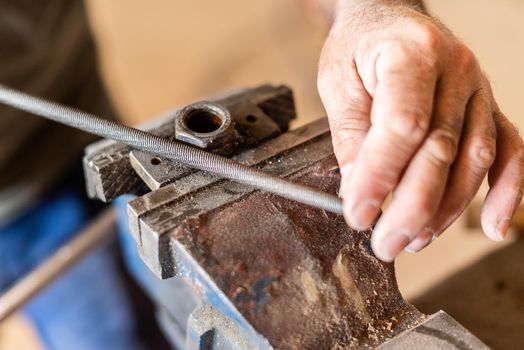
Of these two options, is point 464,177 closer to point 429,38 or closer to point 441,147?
point 441,147

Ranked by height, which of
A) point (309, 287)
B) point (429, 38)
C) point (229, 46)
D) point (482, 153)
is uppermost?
point (429, 38)

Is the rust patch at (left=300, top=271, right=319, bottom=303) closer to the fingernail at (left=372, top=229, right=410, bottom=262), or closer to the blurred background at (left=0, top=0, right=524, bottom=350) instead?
the fingernail at (left=372, top=229, right=410, bottom=262)

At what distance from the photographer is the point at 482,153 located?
2.38 feet

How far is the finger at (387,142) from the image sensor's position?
25.9 inches

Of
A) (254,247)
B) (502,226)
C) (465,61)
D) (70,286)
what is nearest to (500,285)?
(502,226)

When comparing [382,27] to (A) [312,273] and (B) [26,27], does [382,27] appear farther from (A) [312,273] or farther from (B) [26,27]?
(B) [26,27]

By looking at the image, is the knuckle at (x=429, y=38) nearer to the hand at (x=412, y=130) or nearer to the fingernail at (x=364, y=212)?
the hand at (x=412, y=130)

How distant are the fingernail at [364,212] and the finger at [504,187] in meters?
0.20

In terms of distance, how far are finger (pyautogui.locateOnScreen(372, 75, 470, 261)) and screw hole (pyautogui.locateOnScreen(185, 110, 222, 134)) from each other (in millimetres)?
286

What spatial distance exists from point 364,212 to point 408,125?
107 mm

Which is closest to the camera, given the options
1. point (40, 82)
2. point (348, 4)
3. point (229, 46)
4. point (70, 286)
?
point (348, 4)

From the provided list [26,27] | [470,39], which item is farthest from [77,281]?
[470,39]

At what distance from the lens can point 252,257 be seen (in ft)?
2.27

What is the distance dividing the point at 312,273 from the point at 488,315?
0.44m
